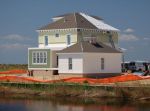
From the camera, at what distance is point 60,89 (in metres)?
47.4

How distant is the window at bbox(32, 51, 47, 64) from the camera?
63.0m

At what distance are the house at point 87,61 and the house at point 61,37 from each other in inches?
70.3

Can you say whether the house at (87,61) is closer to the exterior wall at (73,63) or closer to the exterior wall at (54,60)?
the exterior wall at (73,63)

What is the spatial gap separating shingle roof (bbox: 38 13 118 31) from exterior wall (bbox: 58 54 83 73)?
7309mm

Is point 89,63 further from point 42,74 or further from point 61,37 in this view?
point 61,37

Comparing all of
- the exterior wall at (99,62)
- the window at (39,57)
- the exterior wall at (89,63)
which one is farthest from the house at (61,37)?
the exterior wall at (99,62)

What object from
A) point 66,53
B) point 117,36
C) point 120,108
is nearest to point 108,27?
point 117,36

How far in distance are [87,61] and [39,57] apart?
8795 millimetres

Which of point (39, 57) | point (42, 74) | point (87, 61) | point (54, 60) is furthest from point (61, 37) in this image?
point (87, 61)

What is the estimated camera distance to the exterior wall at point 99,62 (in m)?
57.2

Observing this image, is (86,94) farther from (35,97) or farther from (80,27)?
(80,27)

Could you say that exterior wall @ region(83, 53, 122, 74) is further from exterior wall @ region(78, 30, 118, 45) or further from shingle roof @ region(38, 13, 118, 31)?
shingle roof @ region(38, 13, 118, 31)

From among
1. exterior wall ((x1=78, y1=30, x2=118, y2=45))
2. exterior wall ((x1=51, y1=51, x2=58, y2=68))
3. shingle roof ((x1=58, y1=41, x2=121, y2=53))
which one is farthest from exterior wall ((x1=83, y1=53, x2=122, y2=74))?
exterior wall ((x1=51, y1=51, x2=58, y2=68))

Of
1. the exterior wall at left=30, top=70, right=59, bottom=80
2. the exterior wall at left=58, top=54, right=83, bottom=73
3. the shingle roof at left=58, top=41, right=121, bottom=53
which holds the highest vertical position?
the shingle roof at left=58, top=41, right=121, bottom=53
